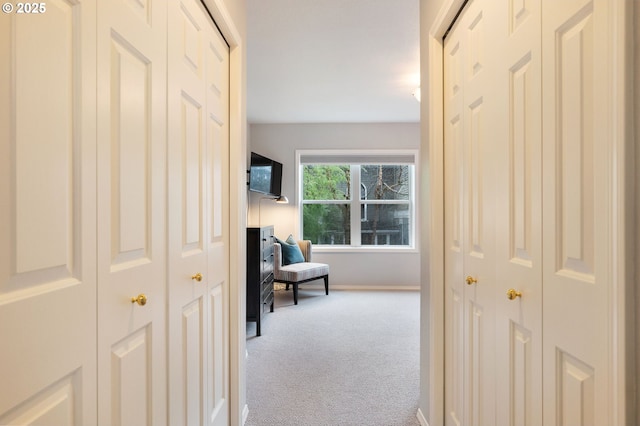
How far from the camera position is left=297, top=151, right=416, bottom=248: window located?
17.9ft

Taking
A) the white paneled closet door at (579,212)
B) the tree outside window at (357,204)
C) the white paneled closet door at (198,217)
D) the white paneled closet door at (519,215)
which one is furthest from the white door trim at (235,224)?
the tree outside window at (357,204)

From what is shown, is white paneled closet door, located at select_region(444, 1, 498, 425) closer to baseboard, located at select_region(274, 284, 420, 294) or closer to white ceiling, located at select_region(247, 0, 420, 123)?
white ceiling, located at select_region(247, 0, 420, 123)

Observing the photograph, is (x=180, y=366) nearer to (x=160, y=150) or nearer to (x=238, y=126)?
(x=160, y=150)

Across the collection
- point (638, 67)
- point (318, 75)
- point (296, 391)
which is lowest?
point (296, 391)

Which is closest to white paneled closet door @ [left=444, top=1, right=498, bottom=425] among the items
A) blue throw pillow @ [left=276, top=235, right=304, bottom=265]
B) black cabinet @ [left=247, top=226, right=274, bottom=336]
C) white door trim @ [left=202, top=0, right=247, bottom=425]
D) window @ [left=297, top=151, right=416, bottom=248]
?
white door trim @ [left=202, top=0, right=247, bottom=425]

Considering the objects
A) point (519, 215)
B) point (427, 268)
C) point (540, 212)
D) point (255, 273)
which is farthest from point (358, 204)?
point (540, 212)

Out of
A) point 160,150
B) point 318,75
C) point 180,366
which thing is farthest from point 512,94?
point 318,75

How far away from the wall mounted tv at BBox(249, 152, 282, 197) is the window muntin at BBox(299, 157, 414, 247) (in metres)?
0.51

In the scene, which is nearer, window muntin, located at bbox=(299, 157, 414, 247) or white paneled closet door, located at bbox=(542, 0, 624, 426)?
white paneled closet door, located at bbox=(542, 0, 624, 426)

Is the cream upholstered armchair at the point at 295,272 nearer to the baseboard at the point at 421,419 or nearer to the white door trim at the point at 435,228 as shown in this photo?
the baseboard at the point at 421,419

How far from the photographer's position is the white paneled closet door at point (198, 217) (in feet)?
3.93

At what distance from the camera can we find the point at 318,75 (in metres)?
3.55

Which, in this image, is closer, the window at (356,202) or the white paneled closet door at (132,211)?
the white paneled closet door at (132,211)

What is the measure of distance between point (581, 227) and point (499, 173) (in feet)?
1.40
